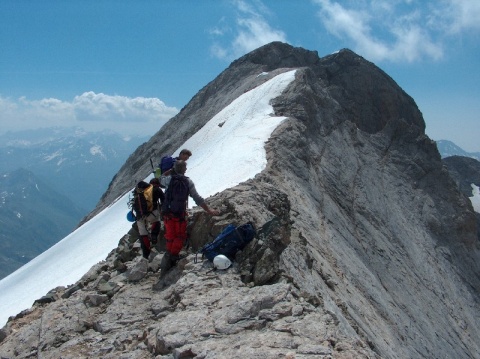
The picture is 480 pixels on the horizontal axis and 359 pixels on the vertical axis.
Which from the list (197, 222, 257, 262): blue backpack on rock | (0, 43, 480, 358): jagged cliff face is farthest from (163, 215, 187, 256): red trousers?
(197, 222, 257, 262): blue backpack on rock

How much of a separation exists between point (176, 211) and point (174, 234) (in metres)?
→ 0.55

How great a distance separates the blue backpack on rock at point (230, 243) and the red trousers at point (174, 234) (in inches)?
27.0

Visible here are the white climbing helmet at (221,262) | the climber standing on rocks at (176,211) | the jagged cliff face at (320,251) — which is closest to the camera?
the jagged cliff face at (320,251)

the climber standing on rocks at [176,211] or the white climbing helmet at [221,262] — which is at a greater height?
the climber standing on rocks at [176,211]

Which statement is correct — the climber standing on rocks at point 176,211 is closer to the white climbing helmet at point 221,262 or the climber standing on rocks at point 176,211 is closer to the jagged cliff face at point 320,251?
the jagged cliff face at point 320,251

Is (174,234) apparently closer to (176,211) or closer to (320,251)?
(176,211)

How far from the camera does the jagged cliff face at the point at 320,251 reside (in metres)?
7.68

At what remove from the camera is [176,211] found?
10.4 metres

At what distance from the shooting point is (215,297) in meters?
8.53

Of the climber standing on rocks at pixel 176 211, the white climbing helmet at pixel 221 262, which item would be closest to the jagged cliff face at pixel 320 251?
the white climbing helmet at pixel 221 262

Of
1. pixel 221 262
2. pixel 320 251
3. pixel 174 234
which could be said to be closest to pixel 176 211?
pixel 174 234

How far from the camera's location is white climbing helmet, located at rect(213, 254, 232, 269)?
30.9 feet

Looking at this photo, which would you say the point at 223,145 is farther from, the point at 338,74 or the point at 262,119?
the point at 338,74

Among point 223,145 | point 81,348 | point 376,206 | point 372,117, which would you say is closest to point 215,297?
point 81,348
